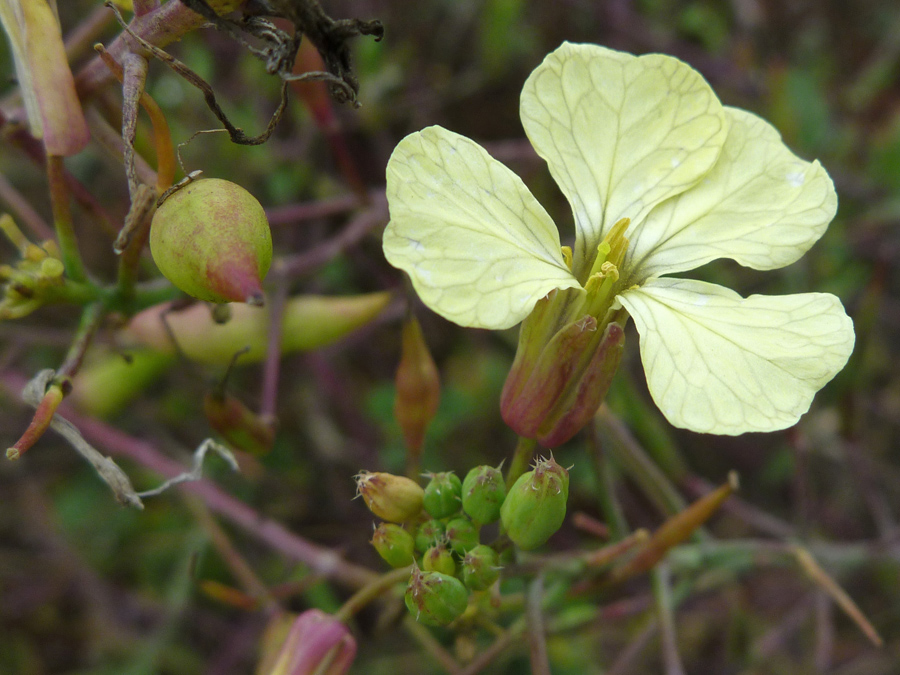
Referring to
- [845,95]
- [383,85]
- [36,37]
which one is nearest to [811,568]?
[36,37]

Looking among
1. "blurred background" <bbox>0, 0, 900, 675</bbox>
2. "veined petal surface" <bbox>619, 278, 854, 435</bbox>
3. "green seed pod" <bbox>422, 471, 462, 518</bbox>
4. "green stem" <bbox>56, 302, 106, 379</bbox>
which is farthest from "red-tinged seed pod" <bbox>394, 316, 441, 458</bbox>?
"blurred background" <bbox>0, 0, 900, 675</bbox>

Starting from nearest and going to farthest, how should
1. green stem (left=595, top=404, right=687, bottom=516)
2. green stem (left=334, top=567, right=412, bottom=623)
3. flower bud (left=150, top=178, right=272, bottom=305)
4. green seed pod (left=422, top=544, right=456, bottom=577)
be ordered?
1. flower bud (left=150, top=178, right=272, bottom=305)
2. green seed pod (left=422, top=544, right=456, bottom=577)
3. green stem (left=334, top=567, right=412, bottom=623)
4. green stem (left=595, top=404, right=687, bottom=516)

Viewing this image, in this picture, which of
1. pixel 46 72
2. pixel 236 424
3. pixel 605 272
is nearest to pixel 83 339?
pixel 236 424

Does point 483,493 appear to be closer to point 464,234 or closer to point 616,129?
point 464,234

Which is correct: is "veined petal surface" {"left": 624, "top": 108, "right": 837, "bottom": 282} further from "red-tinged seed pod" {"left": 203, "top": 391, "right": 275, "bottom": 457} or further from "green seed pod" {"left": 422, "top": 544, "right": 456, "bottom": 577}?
"red-tinged seed pod" {"left": 203, "top": 391, "right": 275, "bottom": 457}

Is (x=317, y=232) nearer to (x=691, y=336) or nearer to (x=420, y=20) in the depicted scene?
(x=420, y=20)

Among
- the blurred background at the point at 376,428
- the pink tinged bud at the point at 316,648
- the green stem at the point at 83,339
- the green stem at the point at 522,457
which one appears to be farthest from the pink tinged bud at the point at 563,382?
the blurred background at the point at 376,428
